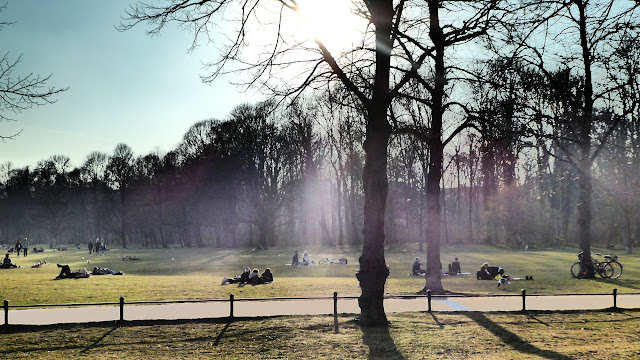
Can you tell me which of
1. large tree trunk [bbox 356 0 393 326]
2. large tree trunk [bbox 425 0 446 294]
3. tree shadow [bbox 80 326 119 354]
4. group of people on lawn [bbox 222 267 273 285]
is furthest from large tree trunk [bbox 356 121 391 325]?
group of people on lawn [bbox 222 267 273 285]

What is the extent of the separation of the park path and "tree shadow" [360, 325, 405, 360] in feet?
7.25

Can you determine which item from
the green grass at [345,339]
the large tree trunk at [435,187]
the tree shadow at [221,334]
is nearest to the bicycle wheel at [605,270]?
the large tree trunk at [435,187]

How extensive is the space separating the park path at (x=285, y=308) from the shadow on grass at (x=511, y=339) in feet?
4.06

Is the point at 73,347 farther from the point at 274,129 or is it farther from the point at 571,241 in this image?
the point at 571,241

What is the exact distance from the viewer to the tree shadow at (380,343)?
34.6 feet

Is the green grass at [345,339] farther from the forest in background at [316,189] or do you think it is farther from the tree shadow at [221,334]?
the forest in background at [316,189]

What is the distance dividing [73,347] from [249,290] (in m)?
9.66

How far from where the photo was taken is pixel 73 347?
1141cm

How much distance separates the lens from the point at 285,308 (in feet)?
50.4

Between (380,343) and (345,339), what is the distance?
2.59 feet

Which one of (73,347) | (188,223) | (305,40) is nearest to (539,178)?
(188,223)

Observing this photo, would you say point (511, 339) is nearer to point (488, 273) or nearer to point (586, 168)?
point (488, 273)

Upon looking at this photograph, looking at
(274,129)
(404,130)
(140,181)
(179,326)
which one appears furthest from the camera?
(140,181)

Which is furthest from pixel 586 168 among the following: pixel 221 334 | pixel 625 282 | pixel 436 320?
pixel 221 334
